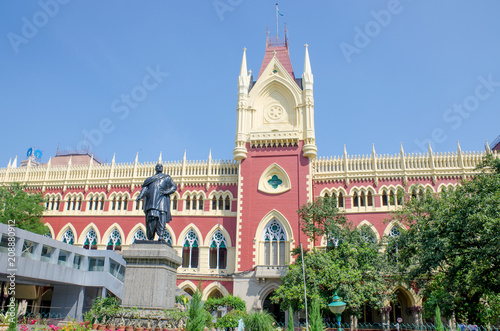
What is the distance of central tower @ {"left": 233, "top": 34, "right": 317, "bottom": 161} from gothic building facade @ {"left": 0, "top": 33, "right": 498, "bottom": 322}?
8cm

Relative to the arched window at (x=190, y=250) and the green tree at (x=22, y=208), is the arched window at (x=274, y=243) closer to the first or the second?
the arched window at (x=190, y=250)

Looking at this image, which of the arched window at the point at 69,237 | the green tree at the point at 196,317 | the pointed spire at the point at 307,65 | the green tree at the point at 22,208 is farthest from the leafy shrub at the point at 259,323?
the arched window at the point at 69,237

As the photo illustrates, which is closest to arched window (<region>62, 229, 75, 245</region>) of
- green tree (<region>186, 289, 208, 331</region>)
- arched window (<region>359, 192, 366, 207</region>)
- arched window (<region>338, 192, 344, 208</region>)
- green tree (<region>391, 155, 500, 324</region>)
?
arched window (<region>338, 192, 344, 208</region>)

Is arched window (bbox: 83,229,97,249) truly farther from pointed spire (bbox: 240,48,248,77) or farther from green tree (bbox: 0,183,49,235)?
pointed spire (bbox: 240,48,248,77)

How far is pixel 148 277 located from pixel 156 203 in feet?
7.87

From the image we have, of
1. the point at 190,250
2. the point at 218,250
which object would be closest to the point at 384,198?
the point at 218,250

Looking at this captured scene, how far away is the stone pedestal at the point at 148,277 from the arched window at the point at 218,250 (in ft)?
61.1

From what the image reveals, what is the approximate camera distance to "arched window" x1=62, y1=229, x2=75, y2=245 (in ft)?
113

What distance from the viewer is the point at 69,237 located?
34.7 metres

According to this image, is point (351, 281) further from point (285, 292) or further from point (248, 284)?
point (248, 284)

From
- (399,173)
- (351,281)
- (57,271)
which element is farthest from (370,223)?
(57,271)

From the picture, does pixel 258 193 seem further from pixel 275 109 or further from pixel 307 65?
pixel 307 65

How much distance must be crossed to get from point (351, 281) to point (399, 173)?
37.7ft

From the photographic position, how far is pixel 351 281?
22500mm
